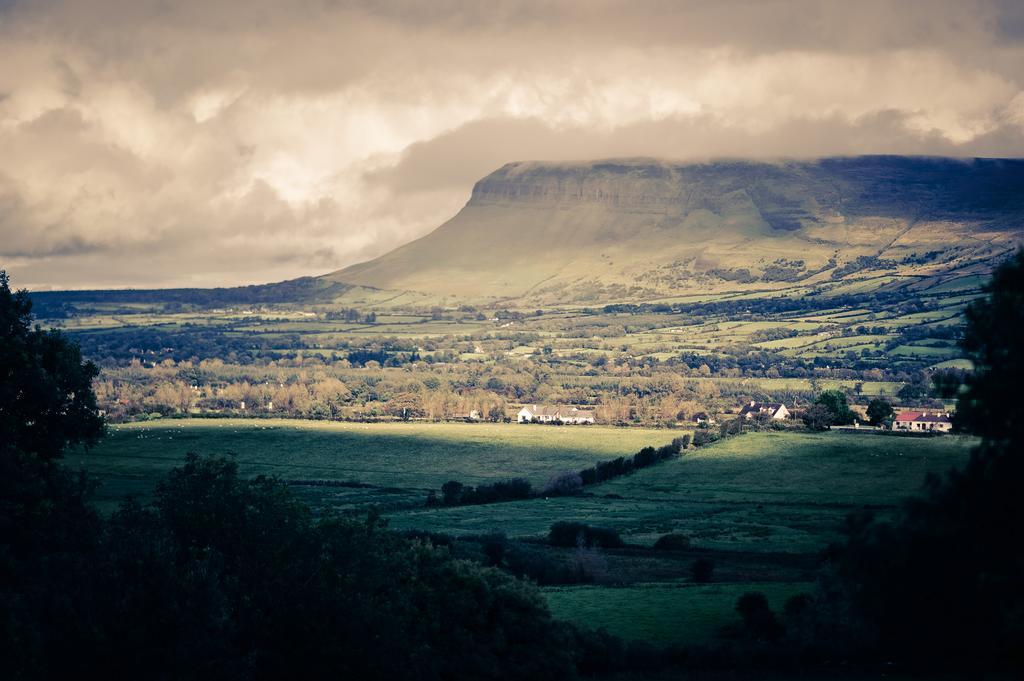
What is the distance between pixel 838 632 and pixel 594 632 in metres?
10.8

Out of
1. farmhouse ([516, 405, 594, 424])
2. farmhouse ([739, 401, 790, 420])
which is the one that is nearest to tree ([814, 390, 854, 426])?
farmhouse ([739, 401, 790, 420])

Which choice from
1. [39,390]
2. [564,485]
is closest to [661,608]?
[39,390]

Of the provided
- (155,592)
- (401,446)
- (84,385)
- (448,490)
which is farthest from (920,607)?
(401,446)

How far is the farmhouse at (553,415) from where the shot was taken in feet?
598

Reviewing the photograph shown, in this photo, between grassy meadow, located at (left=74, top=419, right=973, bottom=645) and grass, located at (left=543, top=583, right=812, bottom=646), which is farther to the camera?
grassy meadow, located at (left=74, top=419, right=973, bottom=645)

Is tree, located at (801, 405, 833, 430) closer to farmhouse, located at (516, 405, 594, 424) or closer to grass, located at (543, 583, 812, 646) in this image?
farmhouse, located at (516, 405, 594, 424)

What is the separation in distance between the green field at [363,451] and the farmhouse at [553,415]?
1267cm

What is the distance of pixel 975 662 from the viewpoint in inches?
1247

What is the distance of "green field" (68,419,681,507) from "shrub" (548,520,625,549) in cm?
2636

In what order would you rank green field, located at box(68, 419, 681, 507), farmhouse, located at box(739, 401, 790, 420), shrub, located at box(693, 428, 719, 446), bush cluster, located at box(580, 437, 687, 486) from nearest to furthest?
bush cluster, located at box(580, 437, 687, 486) < green field, located at box(68, 419, 681, 507) < shrub, located at box(693, 428, 719, 446) < farmhouse, located at box(739, 401, 790, 420)

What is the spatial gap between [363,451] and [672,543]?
66.8 metres

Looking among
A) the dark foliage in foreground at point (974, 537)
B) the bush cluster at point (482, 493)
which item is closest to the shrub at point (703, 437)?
the bush cluster at point (482, 493)

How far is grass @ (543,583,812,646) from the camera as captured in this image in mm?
58156

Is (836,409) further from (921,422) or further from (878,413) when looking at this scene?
(921,422)
